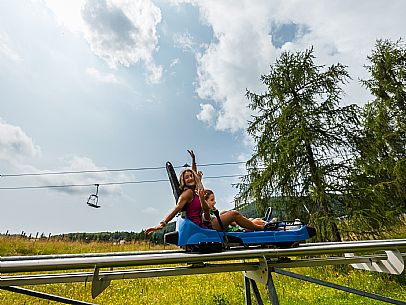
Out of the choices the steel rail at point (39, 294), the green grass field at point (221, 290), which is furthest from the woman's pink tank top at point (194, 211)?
the green grass field at point (221, 290)

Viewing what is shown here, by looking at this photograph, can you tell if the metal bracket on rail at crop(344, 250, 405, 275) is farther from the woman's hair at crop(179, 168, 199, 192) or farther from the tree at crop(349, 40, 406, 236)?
the tree at crop(349, 40, 406, 236)

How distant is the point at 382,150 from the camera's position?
8984 millimetres


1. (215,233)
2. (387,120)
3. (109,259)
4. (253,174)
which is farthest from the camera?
(387,120)

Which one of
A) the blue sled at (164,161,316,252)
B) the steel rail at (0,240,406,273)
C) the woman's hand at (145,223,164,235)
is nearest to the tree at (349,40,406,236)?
the steel rail at (0,240,406,273)

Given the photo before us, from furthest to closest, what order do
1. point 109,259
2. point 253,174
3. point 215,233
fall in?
point 253,174 → point 215,233 → point 109,259

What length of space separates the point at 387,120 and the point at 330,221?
434cm

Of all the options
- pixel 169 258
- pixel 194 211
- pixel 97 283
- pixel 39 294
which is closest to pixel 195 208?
pixel 194 211

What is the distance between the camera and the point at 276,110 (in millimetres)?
8055

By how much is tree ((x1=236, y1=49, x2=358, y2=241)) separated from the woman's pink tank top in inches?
A: 191

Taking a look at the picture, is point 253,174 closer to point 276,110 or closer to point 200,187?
point 276,110

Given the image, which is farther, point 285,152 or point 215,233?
point 285,152

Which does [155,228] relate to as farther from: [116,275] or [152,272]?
[116,275]

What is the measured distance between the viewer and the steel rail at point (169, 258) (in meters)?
1.94

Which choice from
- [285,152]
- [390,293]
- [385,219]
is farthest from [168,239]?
[385,219]
